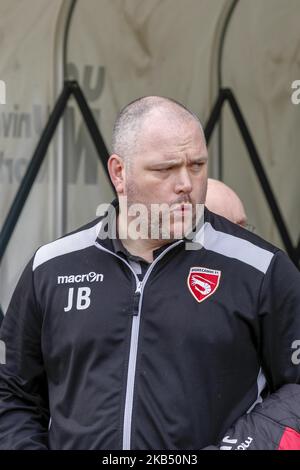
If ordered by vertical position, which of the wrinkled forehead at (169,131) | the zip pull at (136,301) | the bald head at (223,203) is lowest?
the zip pull at (136,301)

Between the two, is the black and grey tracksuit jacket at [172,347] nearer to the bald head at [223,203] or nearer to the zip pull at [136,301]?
the zip pull at [136,301]

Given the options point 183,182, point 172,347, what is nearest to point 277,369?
point 172,347

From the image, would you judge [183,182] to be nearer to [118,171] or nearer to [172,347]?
[118,171]

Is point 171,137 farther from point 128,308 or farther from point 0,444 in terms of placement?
point 0,444

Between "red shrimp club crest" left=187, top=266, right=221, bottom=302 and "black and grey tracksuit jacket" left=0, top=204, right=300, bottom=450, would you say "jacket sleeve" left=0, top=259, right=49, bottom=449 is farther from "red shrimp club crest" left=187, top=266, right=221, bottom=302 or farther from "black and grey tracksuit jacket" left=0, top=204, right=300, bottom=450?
"red shrimp club crest" left=187, top=266, right=221, bottom=302

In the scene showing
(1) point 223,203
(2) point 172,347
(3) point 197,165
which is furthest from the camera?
(1) point 223,203

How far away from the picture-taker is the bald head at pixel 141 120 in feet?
7.71

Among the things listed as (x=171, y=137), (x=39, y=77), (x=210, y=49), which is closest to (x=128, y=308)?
(x=171, y=137)

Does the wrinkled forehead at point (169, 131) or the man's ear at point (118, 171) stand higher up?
the wrinkled forehead at point (169, 131)

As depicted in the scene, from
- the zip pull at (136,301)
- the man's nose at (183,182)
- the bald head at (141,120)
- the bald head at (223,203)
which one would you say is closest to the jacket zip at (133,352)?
the zip pull at (136,301)

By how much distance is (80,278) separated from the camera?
2.36 meters

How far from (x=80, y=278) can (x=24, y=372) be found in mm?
275

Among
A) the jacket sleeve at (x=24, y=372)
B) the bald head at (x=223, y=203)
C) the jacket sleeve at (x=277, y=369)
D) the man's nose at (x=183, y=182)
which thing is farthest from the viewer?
the bald head at (x=223, y=203)

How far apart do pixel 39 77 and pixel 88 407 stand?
2380 millimetres
